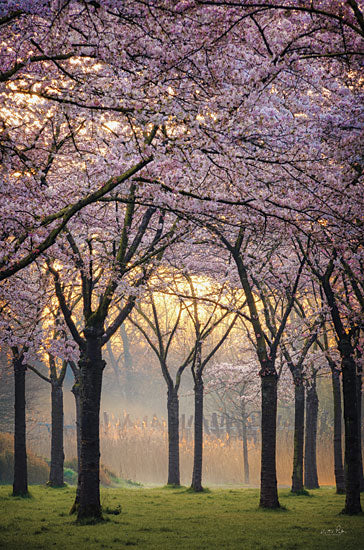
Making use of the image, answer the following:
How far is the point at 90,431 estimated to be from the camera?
11766 mm

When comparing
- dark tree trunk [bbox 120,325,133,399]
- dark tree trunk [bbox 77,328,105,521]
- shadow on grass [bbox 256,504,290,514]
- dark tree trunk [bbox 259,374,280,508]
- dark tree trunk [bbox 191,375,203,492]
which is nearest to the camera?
dark tree trunk [bbox 77,328,105,521]

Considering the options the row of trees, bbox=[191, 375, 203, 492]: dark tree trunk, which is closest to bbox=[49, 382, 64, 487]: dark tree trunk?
bbox=[191, 375, 203, 492]: dark tree trunk

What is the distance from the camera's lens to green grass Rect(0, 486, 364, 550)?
920 cm

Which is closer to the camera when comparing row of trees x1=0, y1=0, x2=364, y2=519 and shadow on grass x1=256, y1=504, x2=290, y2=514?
row of trees x1=0, y1=0, x2=364, y2=519

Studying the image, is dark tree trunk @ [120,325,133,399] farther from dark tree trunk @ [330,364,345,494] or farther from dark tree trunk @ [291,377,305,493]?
dark tree trunk @ [330,364,345,494]

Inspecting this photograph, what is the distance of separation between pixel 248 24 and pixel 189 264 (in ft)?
42.3

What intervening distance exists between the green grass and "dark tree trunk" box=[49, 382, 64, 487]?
364cm

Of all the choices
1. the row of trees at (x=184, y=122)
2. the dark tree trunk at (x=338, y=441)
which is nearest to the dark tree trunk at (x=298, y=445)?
the dark tree trunk at (x=338, y=441)

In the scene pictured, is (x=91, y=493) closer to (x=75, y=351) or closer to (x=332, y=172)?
(x=75, y=351)

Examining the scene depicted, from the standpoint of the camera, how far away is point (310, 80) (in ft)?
32.4

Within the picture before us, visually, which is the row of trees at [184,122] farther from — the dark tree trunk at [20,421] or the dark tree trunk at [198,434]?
the dark tree trunk at [198,434]

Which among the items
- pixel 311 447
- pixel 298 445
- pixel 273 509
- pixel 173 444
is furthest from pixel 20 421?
pixel 311 447

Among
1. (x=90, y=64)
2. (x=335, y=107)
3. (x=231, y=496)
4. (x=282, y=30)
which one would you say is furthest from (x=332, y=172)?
(x=231, y=496)

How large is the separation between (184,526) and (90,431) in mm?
2725
